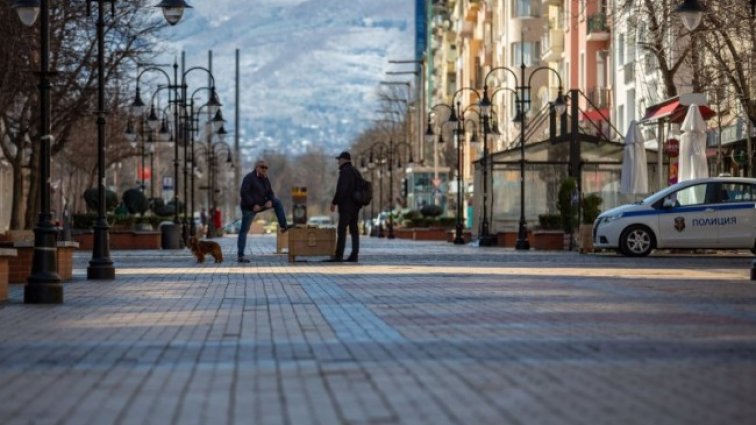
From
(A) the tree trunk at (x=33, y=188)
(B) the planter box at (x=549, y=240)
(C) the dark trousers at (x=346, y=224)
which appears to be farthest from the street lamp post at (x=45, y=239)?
(A) the tree trunk at (x=33, y=188)

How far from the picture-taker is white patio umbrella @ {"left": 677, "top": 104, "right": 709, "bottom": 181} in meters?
38.0

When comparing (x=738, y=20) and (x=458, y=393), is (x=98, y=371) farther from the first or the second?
(x=738, y=20)

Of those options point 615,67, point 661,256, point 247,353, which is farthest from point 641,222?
point 615,67

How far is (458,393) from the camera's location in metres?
9.52

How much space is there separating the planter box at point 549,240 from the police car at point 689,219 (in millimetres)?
8634

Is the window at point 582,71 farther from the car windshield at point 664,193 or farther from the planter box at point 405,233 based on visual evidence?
the car windshield at point 664,193

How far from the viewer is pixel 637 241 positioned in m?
35.8

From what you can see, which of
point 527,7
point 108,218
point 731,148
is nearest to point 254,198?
point 108,218

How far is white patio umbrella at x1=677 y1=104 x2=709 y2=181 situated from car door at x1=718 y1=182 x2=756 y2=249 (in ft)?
11.7

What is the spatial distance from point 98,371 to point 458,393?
267cm

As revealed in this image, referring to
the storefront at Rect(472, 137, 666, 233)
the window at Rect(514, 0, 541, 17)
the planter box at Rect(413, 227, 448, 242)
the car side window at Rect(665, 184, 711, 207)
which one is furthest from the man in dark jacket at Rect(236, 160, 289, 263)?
the window at Rect(514, 0, 541, 17)

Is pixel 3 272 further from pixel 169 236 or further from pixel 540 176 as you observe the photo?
pixel 540 176

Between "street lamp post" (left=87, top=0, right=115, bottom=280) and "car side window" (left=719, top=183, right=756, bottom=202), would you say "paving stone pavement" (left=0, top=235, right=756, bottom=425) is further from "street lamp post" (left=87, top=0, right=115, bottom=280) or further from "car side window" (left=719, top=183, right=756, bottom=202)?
"car side window" (left=719, top=183, right=756, bottom=202)

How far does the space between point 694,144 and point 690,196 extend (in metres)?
3.39
